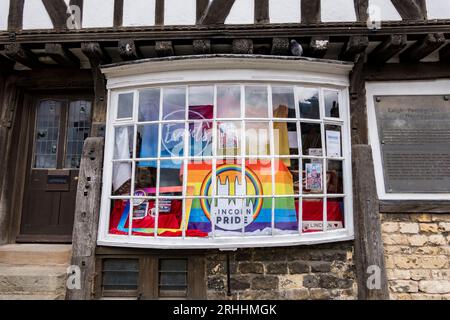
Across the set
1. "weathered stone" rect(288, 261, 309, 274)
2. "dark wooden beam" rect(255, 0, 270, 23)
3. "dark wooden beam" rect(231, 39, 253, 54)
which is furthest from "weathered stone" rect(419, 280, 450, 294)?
"dark wooden beam" rect(255, 0, 270, 23)

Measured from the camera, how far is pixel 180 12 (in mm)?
4312

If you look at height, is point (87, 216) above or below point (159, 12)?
below

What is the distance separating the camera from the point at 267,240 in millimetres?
3971

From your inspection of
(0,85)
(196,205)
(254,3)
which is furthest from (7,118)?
(254,3)

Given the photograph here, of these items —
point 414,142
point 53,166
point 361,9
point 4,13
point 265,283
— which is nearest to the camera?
point 265,283

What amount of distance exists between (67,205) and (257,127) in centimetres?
295

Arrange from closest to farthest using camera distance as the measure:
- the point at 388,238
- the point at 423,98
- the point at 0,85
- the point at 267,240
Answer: the point at 267,240 < the point at 388,238 < the point at 423,98 < the point at 0,85

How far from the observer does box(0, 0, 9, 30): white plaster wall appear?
450 cm

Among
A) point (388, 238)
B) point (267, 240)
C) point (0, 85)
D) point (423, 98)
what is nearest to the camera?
point (267, 240)

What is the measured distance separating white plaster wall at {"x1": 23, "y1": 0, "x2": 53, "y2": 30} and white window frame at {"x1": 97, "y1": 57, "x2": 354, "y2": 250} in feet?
3.44

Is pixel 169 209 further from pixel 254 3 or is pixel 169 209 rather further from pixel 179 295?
pixel 254 3

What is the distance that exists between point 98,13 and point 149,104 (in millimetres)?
1380

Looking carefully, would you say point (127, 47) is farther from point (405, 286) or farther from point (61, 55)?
point (405, 286)

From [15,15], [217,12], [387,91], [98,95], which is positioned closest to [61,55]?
[98,95]
